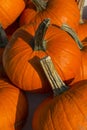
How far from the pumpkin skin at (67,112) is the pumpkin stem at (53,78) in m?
0.05

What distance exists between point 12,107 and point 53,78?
237mm

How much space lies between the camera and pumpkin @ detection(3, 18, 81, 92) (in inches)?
65.2

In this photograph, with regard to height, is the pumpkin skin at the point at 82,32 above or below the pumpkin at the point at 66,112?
below

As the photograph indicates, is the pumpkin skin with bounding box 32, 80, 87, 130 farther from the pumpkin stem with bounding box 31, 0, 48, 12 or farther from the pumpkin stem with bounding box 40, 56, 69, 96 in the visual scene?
the pumpkin stem with bounding box 31, 0, 48, 12

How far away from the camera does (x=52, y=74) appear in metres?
1.60

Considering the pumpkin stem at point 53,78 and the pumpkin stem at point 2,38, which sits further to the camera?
the pumpkin stem at point 2,38

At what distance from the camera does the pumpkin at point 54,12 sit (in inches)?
78.7

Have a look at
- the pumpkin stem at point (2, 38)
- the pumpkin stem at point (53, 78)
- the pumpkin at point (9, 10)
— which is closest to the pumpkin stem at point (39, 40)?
the pumpkin stem at point (53, 78)

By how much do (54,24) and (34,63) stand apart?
37 centimetres

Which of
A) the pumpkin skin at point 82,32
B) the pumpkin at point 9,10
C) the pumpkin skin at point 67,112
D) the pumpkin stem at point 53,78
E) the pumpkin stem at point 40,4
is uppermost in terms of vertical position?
the pumpkin at point 9,10

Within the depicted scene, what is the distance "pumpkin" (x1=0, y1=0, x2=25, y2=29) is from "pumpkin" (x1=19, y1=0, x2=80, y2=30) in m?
0.04

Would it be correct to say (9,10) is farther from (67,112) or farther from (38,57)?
(67,112)

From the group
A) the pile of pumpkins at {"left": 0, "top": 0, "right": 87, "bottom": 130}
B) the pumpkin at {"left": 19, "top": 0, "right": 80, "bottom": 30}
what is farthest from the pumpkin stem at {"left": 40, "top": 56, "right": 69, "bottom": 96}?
the pumpkin at {"left": 19, "top": 0, "right": 80, "bottom": 30}

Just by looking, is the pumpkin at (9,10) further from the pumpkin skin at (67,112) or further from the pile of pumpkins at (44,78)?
the pumpkin skin at (67,112)
